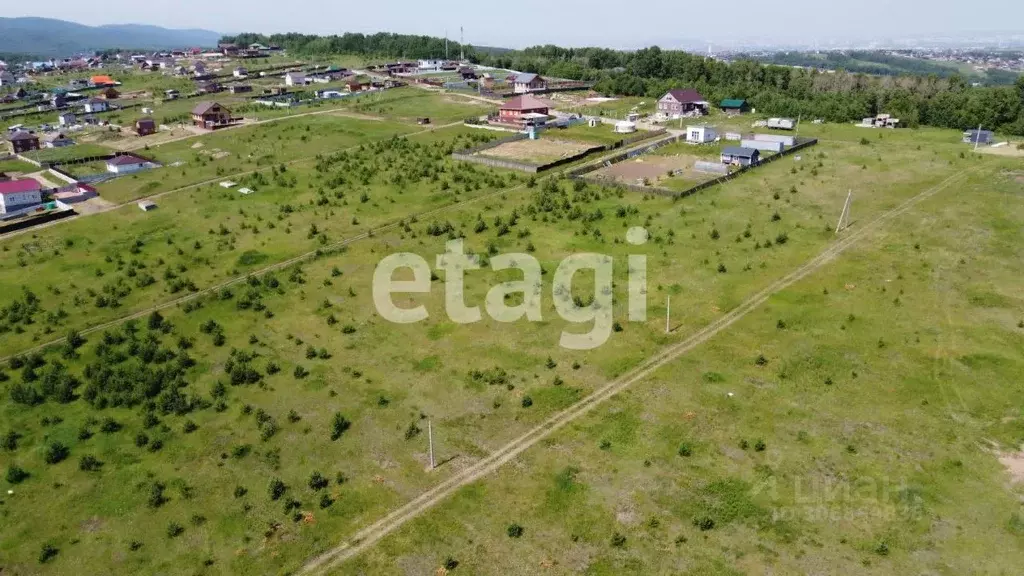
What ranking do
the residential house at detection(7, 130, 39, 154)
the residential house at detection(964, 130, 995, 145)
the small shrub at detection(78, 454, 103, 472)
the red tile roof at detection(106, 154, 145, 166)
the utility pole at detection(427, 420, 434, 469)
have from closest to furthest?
the utility pole at detection(427, 420, 434, 469), the small shrub at detection(78, 454, 103, 472), the red tile roof at detection(106, 154, 145, 166), the residential house at detection(964, 130, 995, 145), the residential house at detection(7, 130, 39, 154)

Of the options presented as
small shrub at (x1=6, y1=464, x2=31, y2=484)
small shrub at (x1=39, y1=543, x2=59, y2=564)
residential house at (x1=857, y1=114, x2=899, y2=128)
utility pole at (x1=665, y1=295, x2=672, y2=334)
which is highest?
residential house at (x1=857, y1=114, x2=899, y2=128)

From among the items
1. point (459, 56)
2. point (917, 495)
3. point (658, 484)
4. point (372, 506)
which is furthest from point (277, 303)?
point (459, 56)

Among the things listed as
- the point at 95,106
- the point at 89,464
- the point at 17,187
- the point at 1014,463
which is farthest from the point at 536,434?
the point at 95,106

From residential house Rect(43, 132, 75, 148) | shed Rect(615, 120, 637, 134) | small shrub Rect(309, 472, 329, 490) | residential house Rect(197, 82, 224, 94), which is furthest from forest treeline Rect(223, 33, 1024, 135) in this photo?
small shrub Rect(309, 472, 329, 490)

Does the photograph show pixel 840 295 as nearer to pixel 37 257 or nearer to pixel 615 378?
pixel 615 378

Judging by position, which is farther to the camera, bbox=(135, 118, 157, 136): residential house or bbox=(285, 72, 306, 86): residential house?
bbox=(285, 72, 306, 86): residential house

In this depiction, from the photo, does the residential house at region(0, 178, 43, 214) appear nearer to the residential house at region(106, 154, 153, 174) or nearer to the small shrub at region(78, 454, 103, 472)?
the residential house at region(106, 154, 153, 174)

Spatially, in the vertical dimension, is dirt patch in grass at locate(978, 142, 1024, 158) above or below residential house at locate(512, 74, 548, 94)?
below
